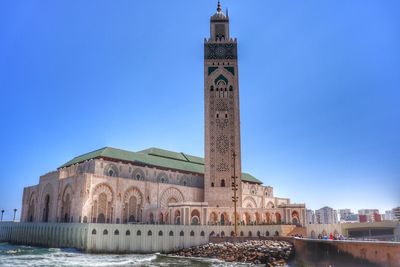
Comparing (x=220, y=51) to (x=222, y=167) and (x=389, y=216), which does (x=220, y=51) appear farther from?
(x=389, y=216)

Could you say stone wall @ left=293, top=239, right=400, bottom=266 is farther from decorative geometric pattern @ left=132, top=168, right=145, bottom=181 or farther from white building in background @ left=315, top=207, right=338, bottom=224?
white building in background @ left=315, top=207, right=338, bottom=224

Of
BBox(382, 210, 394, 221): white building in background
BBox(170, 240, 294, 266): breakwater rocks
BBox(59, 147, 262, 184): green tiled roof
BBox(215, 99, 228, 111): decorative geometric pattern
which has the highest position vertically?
BBox(215, 99, 228, 111): decorative geometric pattern

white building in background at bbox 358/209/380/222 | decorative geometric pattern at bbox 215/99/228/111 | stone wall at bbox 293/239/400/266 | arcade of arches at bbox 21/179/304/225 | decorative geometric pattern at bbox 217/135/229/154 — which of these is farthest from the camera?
white building in background at bbox 358/209/380/222

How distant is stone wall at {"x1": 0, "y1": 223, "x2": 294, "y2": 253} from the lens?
39.4 metres

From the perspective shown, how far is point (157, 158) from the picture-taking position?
6078 centimetres

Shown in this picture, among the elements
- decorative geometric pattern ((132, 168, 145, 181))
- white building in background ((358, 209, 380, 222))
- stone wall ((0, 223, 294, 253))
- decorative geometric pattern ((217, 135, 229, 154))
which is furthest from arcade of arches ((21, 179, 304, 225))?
white building in background ((358, 209, 380, 222))

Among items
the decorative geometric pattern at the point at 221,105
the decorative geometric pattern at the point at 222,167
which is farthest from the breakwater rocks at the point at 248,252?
the decorative geometric pattern at the point at 221,105

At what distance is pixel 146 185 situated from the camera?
5262 cm

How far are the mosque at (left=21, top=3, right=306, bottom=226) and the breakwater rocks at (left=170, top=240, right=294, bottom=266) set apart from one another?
7423 millimetres

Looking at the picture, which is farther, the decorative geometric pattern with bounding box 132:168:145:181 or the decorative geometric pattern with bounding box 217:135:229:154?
the decorative geometric pattern with bounding box 217:135:229:154

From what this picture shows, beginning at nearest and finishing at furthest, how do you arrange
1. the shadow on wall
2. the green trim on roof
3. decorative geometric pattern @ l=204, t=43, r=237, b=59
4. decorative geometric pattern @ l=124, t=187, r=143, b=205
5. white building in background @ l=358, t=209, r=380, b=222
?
the shadow on wall, decorative geometric pattern @ l=124, t=187, r=143, b=205, decorative geometric pattern @ l=204, t=43, r=237, b=59, the green trim on roof, white building in background @ l=358, t=209, r=380, b=222

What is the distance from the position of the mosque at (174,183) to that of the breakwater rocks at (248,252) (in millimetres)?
7423

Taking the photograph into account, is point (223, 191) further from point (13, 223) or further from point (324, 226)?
point (13, 223)

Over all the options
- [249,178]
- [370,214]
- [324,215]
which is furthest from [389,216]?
[249,178]
